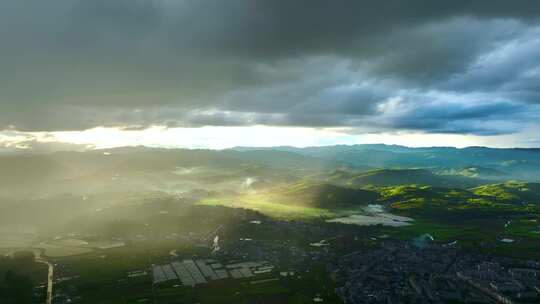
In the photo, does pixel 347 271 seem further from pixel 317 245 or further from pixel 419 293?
pixel 317 245

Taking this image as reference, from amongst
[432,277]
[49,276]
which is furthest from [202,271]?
[432,277]

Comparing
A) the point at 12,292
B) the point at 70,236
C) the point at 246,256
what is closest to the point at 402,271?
the point at 246,256

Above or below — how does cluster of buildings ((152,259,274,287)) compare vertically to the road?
above

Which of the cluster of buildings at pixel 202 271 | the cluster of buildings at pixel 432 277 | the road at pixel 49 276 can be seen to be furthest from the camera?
the cluster of buildings at pixel 202 271

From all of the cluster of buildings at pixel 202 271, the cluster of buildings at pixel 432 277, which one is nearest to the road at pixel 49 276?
the cluster of buildings at pixel 202 271

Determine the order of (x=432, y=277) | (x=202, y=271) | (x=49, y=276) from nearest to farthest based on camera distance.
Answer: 1. (x=432, y=277)
2. (x=49, y=276)
3. (x=202, y=271)

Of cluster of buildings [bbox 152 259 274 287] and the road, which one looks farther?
cluster of buildings [bbox 152 259 274 287]

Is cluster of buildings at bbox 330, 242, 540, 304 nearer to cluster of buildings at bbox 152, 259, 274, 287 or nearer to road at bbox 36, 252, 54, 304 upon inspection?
cluster of buildings at bbox 152, 259, 274, 287

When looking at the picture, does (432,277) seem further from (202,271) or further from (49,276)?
(49,276)

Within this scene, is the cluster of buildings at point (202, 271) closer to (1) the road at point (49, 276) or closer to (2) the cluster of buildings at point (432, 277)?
(2) the cluster of buildings at point (432, 277)

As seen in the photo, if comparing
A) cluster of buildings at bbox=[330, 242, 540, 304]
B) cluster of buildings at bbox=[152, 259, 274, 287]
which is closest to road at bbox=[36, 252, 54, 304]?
cluster of buildings at bbox=[152, 259, 274, 287]
